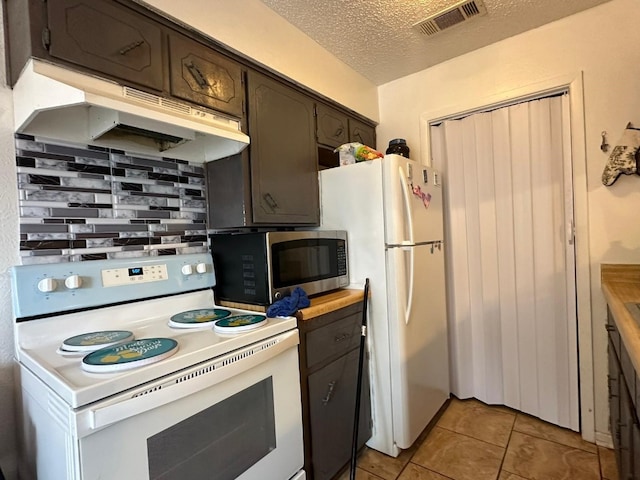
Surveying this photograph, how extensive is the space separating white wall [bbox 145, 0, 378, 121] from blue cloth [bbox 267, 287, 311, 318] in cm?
111

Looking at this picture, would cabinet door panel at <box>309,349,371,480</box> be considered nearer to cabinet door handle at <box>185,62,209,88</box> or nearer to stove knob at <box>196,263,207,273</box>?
stove knob at <box>196,263,207,273</box>

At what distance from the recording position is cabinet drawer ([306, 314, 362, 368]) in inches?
55.7

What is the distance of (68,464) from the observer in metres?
0.74

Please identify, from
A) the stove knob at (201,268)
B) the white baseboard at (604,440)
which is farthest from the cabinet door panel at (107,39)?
the white baseboard at (604,440)

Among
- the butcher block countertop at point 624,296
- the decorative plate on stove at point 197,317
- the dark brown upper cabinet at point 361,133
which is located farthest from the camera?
the dark brown upper cabinet at point 361,133

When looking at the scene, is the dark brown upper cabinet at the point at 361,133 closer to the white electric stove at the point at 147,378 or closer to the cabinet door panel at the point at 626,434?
the white electric stove at the point at 147,378

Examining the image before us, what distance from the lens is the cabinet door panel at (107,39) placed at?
1.01m

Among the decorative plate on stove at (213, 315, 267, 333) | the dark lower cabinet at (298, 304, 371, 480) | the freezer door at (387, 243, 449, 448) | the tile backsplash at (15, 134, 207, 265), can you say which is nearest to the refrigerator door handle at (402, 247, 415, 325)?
the freezer door at (387, 243, 449, 448)

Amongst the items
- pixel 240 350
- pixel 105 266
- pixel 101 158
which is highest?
pixel 101 158

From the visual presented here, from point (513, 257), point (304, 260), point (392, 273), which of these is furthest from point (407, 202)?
point (513, 257)

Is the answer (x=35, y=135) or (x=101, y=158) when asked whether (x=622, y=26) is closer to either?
(x=101, y=158)

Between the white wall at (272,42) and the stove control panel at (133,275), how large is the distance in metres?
0.97

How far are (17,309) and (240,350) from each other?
71 centimetres

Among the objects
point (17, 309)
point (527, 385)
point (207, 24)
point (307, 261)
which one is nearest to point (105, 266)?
point (17, 309)
